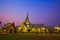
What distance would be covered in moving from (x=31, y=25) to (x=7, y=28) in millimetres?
18494

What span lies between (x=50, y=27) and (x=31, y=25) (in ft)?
23.4

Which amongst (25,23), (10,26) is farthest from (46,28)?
(10,26)

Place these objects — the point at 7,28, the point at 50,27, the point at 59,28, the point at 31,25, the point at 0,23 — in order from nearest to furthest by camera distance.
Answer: the point at 0,23
the point at 7,28
the point at 59,28
the point at 50,27
the point at 31,25

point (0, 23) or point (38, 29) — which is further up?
point (0, 23)

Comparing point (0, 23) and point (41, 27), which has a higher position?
point (0, 23)

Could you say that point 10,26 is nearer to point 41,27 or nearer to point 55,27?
point 55,27

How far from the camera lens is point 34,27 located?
51.0 m

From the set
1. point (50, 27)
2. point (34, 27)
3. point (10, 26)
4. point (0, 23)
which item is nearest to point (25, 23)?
point (34, 27)

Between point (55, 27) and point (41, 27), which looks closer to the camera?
point (55, 27)

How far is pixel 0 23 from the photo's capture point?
2717 centimetres

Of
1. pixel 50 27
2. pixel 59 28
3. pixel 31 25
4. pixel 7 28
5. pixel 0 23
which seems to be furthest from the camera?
→ pixel 31 25

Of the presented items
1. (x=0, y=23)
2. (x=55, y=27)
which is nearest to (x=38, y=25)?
(x=55, y=27)

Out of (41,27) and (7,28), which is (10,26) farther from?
(41,27)

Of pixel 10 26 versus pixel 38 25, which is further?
pixel 38 25
